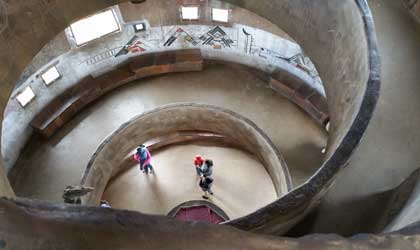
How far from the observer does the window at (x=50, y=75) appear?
10.9m

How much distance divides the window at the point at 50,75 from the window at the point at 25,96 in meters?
0.49

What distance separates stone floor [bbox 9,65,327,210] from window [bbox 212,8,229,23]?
1.42 m

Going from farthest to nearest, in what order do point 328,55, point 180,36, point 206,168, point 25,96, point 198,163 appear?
point 180,36
point 198,163
point 206,168
point 25,96
point 328,55

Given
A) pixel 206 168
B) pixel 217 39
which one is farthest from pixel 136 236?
pixel 217 39

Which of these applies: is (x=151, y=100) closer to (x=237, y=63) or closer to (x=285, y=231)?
(x=237, y=63)

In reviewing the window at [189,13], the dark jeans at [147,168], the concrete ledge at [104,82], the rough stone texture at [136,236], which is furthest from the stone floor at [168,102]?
the rough stone texture at [136,236]

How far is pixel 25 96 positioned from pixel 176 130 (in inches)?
177

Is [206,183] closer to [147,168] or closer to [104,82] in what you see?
[147,168]

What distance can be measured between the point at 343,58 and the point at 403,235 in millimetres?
3731

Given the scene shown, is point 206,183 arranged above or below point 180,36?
below

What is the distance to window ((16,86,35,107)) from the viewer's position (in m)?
10.5

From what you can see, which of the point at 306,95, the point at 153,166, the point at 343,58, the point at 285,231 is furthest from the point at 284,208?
the point at 153,166

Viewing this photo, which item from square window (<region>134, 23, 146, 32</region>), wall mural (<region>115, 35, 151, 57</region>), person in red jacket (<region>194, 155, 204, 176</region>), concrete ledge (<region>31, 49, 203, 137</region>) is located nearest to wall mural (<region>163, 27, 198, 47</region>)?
concrete ledge (<region>31, 49, 203, 137</region>)

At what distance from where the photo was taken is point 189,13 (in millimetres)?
11570
